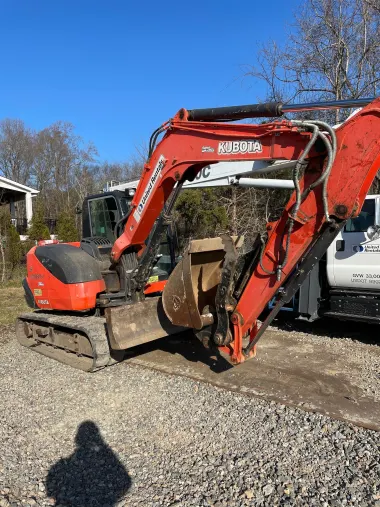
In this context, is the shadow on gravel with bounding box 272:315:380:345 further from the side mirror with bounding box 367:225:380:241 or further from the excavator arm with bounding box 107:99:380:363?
the excavator arm with bounding box 107:99:380:363

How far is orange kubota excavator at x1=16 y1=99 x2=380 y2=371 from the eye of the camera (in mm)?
3506

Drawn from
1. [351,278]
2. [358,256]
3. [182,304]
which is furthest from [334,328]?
[182,304]

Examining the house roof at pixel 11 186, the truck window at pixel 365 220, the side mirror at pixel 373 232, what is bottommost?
the side mirror at pixel 373 232

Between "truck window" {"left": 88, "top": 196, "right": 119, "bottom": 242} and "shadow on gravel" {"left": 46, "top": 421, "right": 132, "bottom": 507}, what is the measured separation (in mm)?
3498

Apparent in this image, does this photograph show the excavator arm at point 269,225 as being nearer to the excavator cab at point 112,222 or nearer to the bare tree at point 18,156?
the excavator cab at point 112,222

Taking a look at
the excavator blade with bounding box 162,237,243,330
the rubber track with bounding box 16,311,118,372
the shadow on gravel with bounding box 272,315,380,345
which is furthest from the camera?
the shadow on gravel with bounding box 272,315,380,345

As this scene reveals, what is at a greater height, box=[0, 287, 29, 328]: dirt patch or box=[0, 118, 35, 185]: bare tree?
box=[0, 118, 35, 185]: bare tree

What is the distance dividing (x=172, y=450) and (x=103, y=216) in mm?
4045

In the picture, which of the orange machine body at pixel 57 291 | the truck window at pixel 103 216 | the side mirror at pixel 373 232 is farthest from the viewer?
the truck window at pixel 103 216

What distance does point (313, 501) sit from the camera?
290 cm

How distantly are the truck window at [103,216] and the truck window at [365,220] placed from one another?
11.9 feet

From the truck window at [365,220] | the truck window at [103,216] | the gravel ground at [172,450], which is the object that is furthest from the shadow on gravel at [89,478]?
the truck window at [365,220]

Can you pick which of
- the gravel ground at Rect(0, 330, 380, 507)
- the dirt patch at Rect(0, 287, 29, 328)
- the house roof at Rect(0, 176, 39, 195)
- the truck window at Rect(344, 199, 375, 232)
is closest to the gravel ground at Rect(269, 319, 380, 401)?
the gravel ground at Rect(0, 330, 380, 507)

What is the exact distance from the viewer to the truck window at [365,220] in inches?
253
